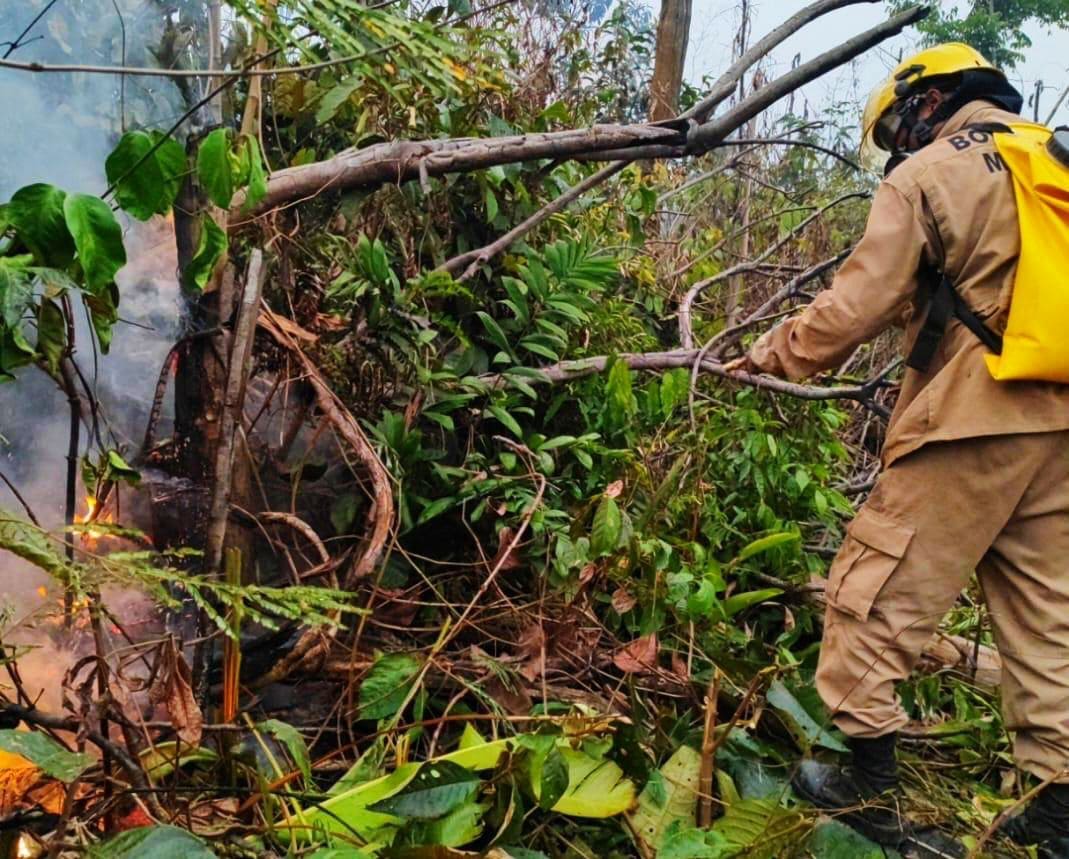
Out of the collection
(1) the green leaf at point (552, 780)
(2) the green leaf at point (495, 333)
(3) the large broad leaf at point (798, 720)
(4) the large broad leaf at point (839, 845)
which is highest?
(2) the green leaf at point (495, 333)

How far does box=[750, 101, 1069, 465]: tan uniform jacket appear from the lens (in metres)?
2.00

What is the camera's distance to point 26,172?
1654 mm

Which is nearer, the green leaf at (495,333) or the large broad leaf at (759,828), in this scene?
the large broad leaf at (759,828)

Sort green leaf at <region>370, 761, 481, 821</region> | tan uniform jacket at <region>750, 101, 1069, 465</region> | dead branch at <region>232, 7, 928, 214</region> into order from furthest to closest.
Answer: dead branch at <region>232, 7, 928, 214</region> → tan uniform jacket at <region>750, 101, 1069, 465</region> → green leaf at <region>370, 761, 481, 821</region>

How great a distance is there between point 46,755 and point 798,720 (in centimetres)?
183

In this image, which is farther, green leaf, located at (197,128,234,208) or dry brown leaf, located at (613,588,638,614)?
dry brown leaf, located at (613,588,638,614)

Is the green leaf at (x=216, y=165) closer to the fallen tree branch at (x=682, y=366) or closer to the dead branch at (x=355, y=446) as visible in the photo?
the dead branch at (x=355, y=446)

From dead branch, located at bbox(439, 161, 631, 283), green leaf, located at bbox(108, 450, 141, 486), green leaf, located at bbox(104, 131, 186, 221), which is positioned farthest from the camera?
dead branch, located at bbox(439, 161, 631, 283)

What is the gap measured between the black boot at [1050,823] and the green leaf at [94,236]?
2.41 m

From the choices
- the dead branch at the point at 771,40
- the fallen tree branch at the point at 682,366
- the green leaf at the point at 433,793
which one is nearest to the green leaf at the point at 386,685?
the green leaf at the point at 433,793

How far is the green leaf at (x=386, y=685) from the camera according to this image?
80.1 inches

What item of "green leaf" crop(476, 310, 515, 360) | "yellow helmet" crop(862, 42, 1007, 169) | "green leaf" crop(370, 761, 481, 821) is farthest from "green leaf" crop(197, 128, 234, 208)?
"yellow helmet" crop(862, 42, 1007, 169)

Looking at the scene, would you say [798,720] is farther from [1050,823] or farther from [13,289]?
[13,289]

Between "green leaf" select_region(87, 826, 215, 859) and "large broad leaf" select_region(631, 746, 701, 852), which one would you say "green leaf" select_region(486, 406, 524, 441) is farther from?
"green leaf" select_region(87, 826, 215, 859)
